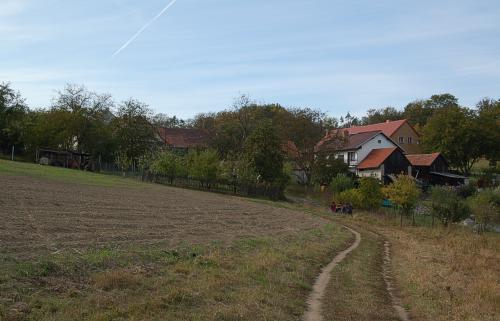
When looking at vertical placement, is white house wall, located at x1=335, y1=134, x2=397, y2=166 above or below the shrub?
above

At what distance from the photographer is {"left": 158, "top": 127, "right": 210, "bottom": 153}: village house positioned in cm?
9106

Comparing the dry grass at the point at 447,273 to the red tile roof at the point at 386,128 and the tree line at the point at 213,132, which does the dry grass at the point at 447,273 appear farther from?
the red tile roof at the point at 386,128

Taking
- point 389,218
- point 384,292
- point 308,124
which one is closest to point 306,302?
point 384,292

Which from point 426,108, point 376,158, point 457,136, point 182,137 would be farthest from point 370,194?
point 426,108

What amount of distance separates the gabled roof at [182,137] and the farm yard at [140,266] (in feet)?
219

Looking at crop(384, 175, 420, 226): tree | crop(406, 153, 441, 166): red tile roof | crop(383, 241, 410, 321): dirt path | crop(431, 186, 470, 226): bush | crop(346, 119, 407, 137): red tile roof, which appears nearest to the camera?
crop(383, 241, 410, 321): dirt path

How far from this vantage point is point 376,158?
7875cm

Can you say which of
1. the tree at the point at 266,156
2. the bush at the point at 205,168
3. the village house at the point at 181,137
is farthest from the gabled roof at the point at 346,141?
the village house at the point at 181,137

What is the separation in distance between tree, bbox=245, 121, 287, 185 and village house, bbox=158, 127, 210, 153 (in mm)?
28032

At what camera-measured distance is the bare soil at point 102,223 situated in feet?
49.2

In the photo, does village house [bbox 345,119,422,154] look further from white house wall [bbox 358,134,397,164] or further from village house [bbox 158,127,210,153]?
village house [bbox 158,127,210,153]

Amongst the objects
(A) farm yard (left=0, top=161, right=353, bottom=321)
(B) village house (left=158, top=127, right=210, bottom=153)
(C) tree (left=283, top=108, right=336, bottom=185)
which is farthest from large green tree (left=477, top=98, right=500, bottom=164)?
(A) farm yard (left=0, top=161, right=353, bottom=321)

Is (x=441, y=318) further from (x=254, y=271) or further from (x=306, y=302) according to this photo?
(x=254, y=271)

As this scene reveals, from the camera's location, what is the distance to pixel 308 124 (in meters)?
74.6
